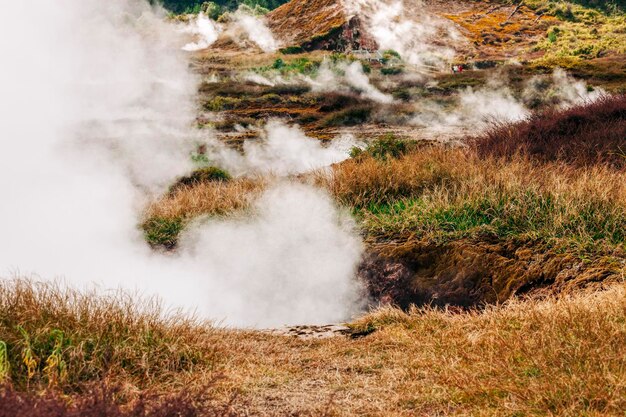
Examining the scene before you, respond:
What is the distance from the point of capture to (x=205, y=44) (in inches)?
2103

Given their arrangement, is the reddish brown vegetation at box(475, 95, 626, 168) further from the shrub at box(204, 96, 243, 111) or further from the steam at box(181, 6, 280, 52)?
the steam at box(181, 6, 280, 52)

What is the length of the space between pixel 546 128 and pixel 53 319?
8530 mm

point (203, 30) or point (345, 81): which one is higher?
point (203, 30)

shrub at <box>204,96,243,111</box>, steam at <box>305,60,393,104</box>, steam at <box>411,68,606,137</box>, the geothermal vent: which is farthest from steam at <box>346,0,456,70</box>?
shrub at <box>204,96,243,111</box>

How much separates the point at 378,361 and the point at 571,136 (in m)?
7.08

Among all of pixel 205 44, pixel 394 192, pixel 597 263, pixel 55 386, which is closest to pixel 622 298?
pixel 597 263

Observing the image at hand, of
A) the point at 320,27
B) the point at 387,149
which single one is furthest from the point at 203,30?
the point at 387,149

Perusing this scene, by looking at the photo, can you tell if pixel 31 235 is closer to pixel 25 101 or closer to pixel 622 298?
pixel 25 101

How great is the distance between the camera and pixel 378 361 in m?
4.27

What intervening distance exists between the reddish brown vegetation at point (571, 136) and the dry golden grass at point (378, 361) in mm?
4669

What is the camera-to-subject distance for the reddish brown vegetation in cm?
891

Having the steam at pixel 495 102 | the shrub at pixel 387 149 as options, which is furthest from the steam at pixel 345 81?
the shrub at pixel 387 149

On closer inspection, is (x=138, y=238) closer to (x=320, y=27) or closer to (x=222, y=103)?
(x=222, y=103)

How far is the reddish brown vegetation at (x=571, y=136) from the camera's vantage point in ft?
29.2
